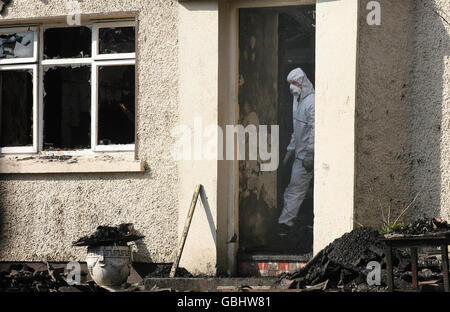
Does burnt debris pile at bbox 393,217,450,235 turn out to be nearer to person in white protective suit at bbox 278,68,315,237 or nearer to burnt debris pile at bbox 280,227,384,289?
burnt debris pile at bbox 280,227,384,289

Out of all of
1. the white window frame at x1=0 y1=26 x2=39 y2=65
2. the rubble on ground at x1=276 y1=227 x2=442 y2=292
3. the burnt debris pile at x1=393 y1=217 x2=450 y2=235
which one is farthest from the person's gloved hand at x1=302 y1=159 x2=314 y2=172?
the burnt debris pile at x1=393 y1=217 x2=450 y2=235

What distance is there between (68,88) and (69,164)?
1.13m

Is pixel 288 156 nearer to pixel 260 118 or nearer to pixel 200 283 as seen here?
pixel 260 118

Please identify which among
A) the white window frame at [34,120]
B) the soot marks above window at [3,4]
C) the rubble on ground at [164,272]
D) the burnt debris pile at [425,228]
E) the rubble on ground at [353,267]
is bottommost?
the rubble on ground at [164,272]

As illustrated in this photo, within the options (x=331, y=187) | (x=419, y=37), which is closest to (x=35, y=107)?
(x=331, y=187)

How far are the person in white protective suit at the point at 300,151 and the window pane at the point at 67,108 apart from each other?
3.15 metres

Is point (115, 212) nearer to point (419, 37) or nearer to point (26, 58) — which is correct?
point (26, 58)

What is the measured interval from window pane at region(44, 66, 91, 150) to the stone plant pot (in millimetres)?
1829

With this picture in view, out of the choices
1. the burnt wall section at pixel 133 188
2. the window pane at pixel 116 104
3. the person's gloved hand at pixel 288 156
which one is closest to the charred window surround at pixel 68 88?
the window pane at pixel 116 104

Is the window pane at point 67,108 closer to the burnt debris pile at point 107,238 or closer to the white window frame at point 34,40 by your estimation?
the white window frame at point 34,40

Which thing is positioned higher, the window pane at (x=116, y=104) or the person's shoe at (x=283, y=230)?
the window pane at (x=116, y=104)

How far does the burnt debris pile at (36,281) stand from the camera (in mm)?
10734

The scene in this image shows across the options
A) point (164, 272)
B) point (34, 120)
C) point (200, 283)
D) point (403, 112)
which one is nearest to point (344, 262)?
point (200, 283)

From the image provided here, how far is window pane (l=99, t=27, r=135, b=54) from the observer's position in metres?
12.5
